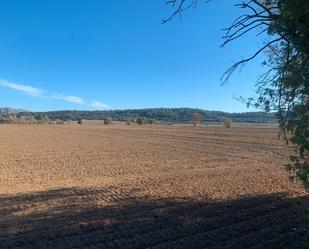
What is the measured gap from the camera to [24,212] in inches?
360

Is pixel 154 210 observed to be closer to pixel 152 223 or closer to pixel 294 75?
pixel 152 223

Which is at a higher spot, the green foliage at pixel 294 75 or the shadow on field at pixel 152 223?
the green foliage at pixel 294 75

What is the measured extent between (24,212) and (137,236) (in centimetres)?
355

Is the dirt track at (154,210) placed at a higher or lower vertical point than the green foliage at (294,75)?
lower

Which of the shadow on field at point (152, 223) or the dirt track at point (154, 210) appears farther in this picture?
the dirt track at point (154, 210)

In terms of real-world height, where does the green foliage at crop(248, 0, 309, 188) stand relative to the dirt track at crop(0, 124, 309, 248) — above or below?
above

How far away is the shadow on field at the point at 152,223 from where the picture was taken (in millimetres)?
6770

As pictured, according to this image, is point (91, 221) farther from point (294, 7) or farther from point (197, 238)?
point (294, 7)

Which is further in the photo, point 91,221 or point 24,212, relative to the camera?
point 24,212

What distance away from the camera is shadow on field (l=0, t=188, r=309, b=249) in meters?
6.77

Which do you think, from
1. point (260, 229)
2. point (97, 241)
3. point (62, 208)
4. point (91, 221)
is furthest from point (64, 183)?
point (260, 229)

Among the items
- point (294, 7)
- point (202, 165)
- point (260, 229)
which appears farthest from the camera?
point (202, 165)

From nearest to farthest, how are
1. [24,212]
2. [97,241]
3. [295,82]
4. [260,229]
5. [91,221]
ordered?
[295,82], [97,241], [260,229], [91,221], [24,212]

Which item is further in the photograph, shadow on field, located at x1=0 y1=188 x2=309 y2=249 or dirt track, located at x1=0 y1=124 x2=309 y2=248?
dirt track, located at x1=0 y1=124 x2=309 y2=248
